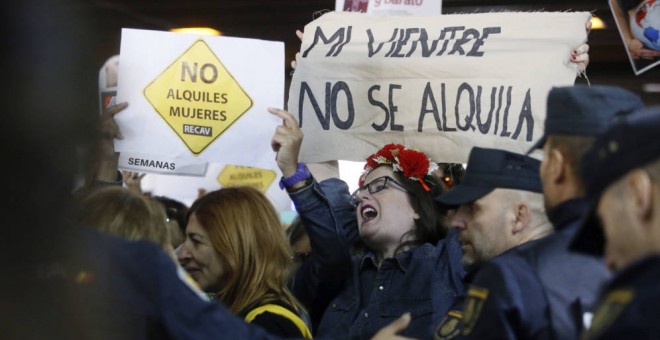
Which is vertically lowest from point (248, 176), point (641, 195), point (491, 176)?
point (248, 176)

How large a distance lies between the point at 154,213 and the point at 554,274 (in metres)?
1.01

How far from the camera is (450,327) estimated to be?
2.67 m

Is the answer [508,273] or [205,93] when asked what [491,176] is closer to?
[508,273]

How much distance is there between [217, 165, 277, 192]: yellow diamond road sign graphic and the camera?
7445mm

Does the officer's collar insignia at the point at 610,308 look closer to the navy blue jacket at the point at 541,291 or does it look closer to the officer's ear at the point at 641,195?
the officer's ear at the point at 641,195

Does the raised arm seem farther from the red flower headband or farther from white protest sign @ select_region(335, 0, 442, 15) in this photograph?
white protest sign @ select_region(335, 0, 442, 15)

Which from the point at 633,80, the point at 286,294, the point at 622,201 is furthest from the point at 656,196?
the point at 633,80

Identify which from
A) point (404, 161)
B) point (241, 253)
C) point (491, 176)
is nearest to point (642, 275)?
point (491, 176)

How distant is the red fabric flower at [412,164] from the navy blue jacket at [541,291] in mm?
1771

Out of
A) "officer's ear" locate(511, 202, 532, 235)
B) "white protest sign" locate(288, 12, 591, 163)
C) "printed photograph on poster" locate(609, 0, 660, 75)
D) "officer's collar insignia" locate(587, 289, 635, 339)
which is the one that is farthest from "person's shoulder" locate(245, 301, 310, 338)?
"printed photograph on poster" locate(609, 0, 660, 75)

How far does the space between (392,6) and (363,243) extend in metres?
1.37

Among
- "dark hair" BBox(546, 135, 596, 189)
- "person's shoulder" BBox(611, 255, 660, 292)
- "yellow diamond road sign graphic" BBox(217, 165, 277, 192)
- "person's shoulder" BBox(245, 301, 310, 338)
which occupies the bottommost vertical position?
"yellow diamond road sign graphic" BBox(217, 165, 277, 192)

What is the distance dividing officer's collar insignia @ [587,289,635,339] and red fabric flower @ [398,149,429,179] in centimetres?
267

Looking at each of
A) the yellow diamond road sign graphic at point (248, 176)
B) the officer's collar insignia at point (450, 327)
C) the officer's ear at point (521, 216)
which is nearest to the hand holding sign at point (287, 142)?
the officer's ear at point (521, 216)
